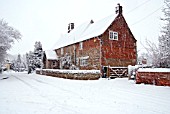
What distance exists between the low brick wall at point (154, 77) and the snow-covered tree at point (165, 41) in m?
2.15

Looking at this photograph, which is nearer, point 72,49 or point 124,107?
point 124,107

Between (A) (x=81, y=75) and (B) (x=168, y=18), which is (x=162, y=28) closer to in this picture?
(B) (x=168, y=18)

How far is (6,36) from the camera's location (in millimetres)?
28797

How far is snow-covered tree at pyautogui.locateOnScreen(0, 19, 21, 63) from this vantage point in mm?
28688

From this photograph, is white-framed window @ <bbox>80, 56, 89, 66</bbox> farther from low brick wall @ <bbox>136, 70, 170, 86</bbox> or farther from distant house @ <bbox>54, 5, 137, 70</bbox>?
low brick wall @ <bbox>136, 70, 170, 86</bbox>

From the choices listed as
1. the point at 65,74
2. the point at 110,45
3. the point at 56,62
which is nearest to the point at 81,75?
the point at 65,74

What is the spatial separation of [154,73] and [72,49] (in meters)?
23.7

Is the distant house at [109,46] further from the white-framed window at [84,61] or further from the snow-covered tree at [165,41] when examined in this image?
the snow-covered tree at [165,41]

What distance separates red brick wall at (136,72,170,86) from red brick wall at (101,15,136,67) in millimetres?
12227

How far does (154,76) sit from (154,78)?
0.17m

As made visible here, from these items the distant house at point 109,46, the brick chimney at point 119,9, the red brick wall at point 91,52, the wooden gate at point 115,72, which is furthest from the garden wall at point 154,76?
the brick chimney at point 119,9

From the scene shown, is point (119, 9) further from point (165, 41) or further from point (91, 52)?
point (165, 41)

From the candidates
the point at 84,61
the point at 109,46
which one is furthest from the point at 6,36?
the point at 109,46

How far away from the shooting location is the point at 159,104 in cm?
952
